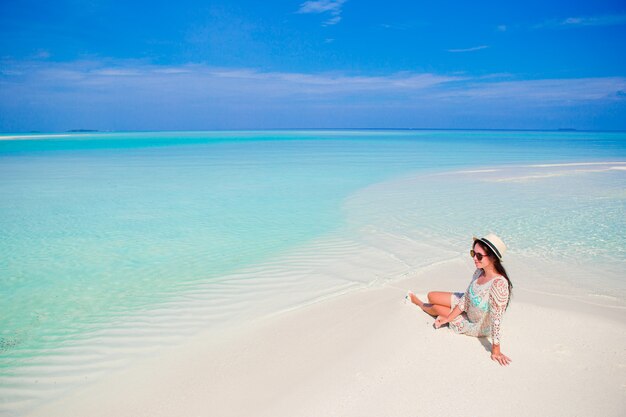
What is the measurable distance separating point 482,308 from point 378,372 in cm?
112

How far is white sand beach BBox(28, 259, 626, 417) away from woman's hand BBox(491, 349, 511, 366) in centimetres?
5

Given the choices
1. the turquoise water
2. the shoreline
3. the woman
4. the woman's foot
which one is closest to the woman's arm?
the woman

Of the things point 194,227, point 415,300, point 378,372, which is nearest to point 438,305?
point 415,300

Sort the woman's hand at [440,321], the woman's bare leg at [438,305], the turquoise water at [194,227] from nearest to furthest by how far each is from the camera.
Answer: the woman's hand at [440,321] < the woman's bare leg at [438,305] < the turquoise water at [194,227]

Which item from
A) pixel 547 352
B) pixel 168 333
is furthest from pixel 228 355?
pixel 547 352

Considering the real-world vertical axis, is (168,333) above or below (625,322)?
below

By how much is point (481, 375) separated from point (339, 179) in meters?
13.6

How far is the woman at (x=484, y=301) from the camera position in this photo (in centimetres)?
335

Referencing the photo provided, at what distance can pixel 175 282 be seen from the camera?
578 cm

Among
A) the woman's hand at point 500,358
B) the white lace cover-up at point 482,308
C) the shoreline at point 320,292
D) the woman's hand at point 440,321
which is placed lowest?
the shoreline at point 320,292

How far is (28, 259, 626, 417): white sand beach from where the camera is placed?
2.98 m

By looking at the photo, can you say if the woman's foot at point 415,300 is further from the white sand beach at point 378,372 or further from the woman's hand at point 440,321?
the woman's hand at point 440,321

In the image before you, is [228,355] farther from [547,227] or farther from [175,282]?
[547,227]

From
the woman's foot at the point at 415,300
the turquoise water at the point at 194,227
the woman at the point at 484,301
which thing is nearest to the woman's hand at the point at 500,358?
the woman at the point at 484,301
